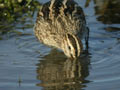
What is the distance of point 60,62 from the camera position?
815cm

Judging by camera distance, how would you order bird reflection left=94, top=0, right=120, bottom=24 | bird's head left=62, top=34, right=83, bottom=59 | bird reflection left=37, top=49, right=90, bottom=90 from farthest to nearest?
bird reflection left=94, top=0, right=120, bottom=24 < bird's head left=62, top=34, right=83, bottom=59 < bird reflection left=37, top=49, right=90, bottom=90

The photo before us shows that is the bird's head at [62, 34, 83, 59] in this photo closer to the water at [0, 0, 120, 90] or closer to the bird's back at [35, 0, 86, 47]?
the water at [0, 0, 120, 90]

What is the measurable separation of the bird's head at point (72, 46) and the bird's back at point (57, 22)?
54cm

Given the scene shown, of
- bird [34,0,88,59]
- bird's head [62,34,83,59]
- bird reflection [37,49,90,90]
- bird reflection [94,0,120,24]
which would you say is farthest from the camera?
bird reflection [94,0,120,24]

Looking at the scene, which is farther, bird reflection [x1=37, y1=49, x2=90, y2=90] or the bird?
the bird

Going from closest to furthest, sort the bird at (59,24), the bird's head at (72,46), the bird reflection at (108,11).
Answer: the bird's head at (72,46)
the bird at (59,24)
the bird reflection at (108,11)

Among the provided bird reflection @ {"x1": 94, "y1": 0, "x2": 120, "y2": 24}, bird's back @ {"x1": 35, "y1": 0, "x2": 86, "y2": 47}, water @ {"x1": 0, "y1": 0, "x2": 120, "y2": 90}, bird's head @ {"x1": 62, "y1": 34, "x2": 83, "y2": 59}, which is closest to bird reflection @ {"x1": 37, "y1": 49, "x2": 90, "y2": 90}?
water @ {"x1": 0, "y1": 0, "x2": 120, "y2": 90}

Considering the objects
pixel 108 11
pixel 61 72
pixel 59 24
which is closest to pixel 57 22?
pixel 59 24

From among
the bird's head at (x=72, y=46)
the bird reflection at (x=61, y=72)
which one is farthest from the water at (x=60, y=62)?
the bird's head at (x=72, y=46)

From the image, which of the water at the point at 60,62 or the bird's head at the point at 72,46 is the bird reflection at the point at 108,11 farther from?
the bird's head at the point at 72,46

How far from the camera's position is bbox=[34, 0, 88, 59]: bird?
852 centimetres

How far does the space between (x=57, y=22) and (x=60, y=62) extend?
1.05m

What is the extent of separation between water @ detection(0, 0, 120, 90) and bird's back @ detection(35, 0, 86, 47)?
0.40 metres

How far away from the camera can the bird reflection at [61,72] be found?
6804 mm
